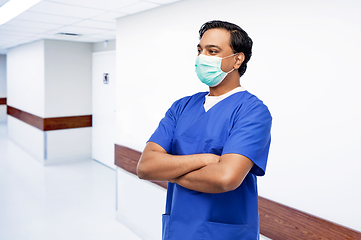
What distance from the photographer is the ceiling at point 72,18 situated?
3140mm

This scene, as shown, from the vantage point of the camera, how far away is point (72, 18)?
3.90 metres

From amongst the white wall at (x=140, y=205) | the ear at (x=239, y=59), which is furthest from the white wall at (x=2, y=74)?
the ear at (x=239, y=59)

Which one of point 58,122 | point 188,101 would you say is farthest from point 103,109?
point 188,101

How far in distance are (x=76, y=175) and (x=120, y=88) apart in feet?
8.59

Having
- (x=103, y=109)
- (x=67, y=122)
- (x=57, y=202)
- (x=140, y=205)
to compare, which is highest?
(x=103, y=109)

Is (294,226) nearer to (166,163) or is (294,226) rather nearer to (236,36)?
(166,163)

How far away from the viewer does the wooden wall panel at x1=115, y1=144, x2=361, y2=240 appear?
1844mm

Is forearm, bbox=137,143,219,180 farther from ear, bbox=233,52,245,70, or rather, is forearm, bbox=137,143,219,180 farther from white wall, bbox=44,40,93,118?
white wall, bbox=44,40,93,118

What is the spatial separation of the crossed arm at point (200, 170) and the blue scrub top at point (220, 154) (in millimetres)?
44

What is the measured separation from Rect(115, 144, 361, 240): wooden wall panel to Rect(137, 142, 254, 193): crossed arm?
1.04 metres

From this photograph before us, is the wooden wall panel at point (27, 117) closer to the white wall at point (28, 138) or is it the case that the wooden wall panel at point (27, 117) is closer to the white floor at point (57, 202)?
the white wall at point (28, 138)

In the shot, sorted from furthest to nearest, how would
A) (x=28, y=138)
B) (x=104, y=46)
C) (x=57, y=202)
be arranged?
(x=28, y=138) < (x=104, y=46) < (x=57, y=202)

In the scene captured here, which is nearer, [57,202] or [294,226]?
[294,226]

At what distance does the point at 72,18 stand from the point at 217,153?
3.35 meters
